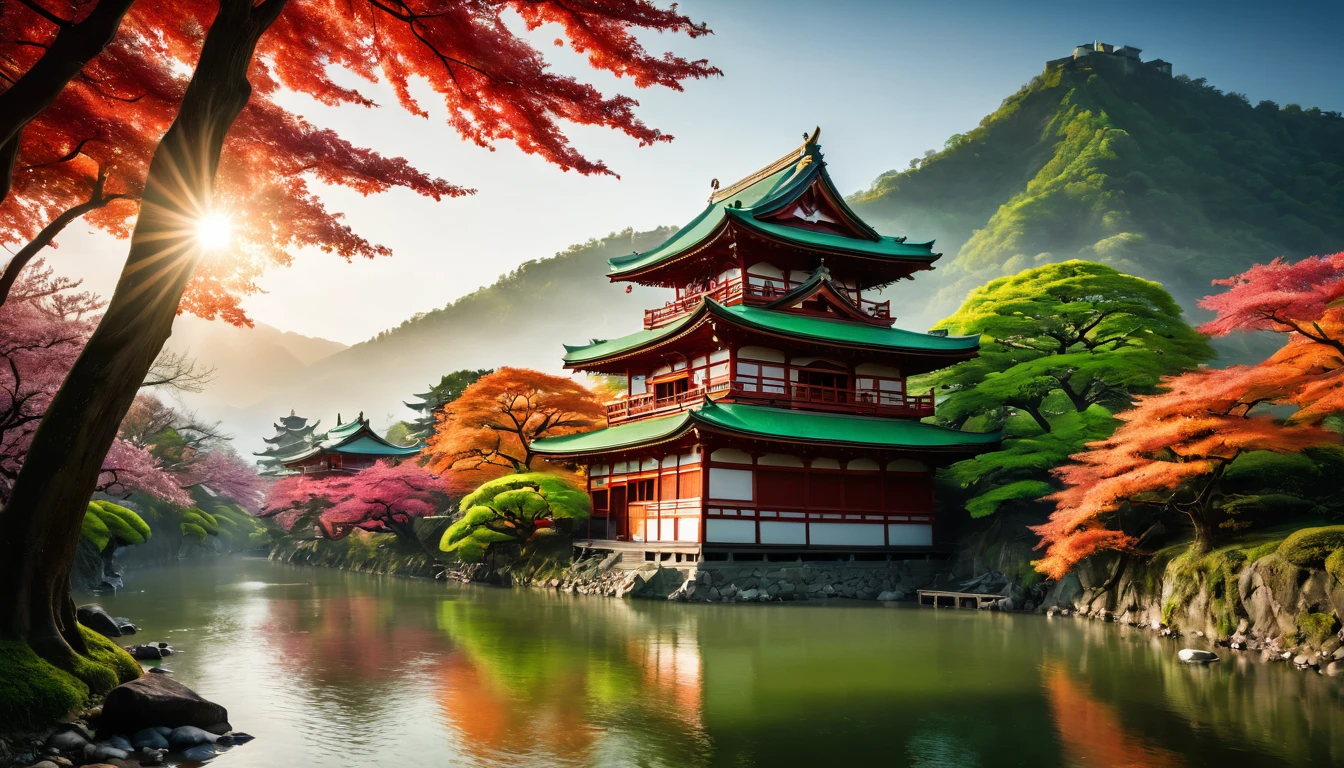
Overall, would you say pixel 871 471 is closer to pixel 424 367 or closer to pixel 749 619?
pixel 749 619

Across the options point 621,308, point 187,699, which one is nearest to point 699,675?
point 187,699

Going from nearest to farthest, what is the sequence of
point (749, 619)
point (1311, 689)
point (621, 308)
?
point (1311, 689), point (749, 619), point (621, 308)

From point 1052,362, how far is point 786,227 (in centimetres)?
944

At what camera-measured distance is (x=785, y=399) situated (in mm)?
26828

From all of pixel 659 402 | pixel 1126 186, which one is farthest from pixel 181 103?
pixel 1126 186

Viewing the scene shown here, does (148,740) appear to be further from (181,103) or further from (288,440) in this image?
(288,440)

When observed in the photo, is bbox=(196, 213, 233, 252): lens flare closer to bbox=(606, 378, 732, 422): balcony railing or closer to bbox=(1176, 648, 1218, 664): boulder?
bbox=(606, 378, 732, 422): balcony railing

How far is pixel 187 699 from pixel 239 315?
747 cm

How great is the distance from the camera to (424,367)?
191 metres

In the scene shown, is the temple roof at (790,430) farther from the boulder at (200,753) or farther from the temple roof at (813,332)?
the boulder at (200,753)

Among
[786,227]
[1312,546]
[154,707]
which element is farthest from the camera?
[786,227]

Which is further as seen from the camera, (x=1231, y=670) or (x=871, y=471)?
(x=871, y=471)

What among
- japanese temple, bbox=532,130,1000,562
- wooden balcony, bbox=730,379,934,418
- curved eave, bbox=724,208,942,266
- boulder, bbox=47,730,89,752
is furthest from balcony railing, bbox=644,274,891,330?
boulder, bbox=47,730,89,752

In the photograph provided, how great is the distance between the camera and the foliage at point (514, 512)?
28969 mm
